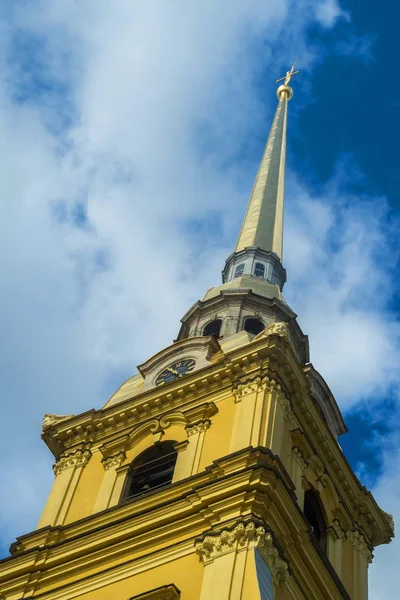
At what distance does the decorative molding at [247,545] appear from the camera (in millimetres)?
28547

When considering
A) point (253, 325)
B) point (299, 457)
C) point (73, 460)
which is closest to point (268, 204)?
point (253, 325)

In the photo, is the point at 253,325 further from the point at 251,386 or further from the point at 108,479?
the point at 108,479

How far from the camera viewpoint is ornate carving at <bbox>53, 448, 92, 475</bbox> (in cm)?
3750

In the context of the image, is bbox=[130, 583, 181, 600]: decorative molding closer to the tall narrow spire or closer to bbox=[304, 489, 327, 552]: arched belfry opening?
bbox=[304, 489, 327, 552]: arched belfry opening

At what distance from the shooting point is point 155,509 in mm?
31797

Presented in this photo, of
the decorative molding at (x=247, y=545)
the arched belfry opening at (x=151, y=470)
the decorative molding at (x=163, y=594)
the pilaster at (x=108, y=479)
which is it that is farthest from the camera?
the arched belfry opening at (x=151, y=470)

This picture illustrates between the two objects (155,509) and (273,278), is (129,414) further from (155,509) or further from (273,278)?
(273,278)

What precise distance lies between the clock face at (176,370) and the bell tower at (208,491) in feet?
0.23

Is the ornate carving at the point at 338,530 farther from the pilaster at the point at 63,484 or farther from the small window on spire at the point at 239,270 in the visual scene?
the small window on spire at the point at 239,270

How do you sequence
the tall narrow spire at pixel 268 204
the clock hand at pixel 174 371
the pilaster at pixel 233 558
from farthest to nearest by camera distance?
the tall narrow spire at pixel 268 204 → the clock hand at pixel 174 371 → the pilaster at pixel 233 558

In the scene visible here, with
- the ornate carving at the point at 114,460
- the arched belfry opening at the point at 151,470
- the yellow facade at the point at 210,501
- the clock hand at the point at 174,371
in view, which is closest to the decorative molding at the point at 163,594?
the yellow facade at the point at 210,501

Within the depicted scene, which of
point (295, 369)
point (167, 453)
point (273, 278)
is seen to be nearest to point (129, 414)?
point (167, 453)

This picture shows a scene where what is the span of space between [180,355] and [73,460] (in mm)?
5504

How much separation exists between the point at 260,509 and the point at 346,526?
780 cm
